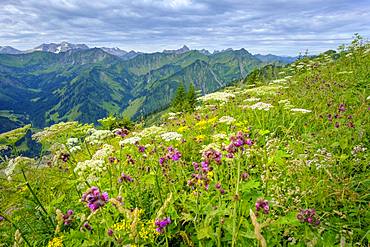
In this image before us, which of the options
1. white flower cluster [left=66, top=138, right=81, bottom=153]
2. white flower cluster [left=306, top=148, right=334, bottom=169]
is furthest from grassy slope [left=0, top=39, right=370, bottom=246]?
white flower cluster [left=66, top=138, right=81, bottom=153]

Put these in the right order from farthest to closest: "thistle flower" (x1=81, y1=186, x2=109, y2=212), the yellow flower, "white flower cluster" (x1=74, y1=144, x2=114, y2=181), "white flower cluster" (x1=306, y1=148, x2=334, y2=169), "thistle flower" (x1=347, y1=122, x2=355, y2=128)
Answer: "thistle flower" (x1=347, y1=122, x2=355, y2=128)
"white flower cluster" (x1=306, y1=148, x2=334, y2=169)
"white flower cluster" (x1=74, y1=144, x2=114, y2=181)
the yellow flower
"thistle flower" (x1=81, y1=186, x2=109, y2=212)

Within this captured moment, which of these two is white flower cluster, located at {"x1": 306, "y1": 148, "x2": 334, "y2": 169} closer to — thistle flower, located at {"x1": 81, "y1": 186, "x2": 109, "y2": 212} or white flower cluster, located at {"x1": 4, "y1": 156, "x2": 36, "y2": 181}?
thistle flower, located at {"x1": 81, "y1": 186, "x2": 109, "y2": 212}

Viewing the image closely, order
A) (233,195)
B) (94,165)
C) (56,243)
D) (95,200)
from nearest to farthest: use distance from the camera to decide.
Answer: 1. (95,200)
2. (233,195)
3. (56,243)
4. (94,165)

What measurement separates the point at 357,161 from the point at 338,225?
1573mm

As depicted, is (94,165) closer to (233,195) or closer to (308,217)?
(233,195)

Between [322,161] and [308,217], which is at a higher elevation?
[322,161]

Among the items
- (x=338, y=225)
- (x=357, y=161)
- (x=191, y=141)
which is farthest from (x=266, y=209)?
(x=191, y=141)

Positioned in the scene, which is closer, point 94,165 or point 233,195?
point 233,195

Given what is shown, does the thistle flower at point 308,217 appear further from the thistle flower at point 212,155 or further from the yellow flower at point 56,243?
the yellow flower at point 56,243

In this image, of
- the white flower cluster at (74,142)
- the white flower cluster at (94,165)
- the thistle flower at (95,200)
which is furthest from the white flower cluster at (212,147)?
the white flower cluster at (74,142)

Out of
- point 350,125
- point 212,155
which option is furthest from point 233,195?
point 350,125

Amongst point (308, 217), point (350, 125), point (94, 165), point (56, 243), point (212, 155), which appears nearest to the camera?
point (308, 217)

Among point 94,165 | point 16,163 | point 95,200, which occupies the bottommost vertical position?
point 94,165

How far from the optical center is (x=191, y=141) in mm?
7027
